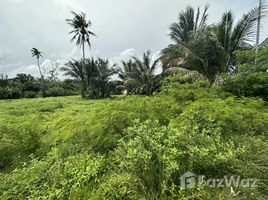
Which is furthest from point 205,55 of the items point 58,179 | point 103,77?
point 103,77

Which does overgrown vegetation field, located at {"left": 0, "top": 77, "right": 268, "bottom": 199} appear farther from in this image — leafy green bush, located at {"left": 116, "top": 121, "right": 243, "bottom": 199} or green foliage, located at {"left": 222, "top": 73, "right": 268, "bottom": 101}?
green foliage, located at {"left": 222, "top": 73, "right": 268, "bottom": 101}

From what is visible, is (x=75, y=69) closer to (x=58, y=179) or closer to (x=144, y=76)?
(x=144, y=76)

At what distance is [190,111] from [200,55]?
783cm

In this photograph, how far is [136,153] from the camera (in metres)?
2.66

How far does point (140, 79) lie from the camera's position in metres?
17.9

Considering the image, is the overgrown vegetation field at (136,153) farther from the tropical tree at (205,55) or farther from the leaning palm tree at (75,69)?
the leaning palm tree at (75,69)

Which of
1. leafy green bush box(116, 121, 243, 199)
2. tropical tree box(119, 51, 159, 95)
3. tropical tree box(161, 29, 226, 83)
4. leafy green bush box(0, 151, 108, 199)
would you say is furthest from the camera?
tropical tree box(119, 51, 159, 95)

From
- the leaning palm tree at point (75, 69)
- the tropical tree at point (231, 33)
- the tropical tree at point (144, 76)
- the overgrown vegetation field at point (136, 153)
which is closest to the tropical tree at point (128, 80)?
the tropical tree at point (144, 76)

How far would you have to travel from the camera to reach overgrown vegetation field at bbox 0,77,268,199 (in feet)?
8.54

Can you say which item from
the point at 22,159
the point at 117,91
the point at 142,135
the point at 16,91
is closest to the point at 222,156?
the point at 142,135

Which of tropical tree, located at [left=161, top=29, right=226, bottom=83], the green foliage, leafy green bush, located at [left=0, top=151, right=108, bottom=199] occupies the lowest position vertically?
leafy green bush, located at [left=0, top=151, right=108, bottom=199]

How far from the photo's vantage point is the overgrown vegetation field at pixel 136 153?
8.54 feet

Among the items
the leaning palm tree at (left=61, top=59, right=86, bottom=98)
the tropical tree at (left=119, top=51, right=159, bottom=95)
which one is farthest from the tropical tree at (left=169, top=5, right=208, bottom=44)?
the leaning palm tree at (left=61, top=59, right=86, bottom=98)

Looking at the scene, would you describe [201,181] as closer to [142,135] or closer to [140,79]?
[142,135]
